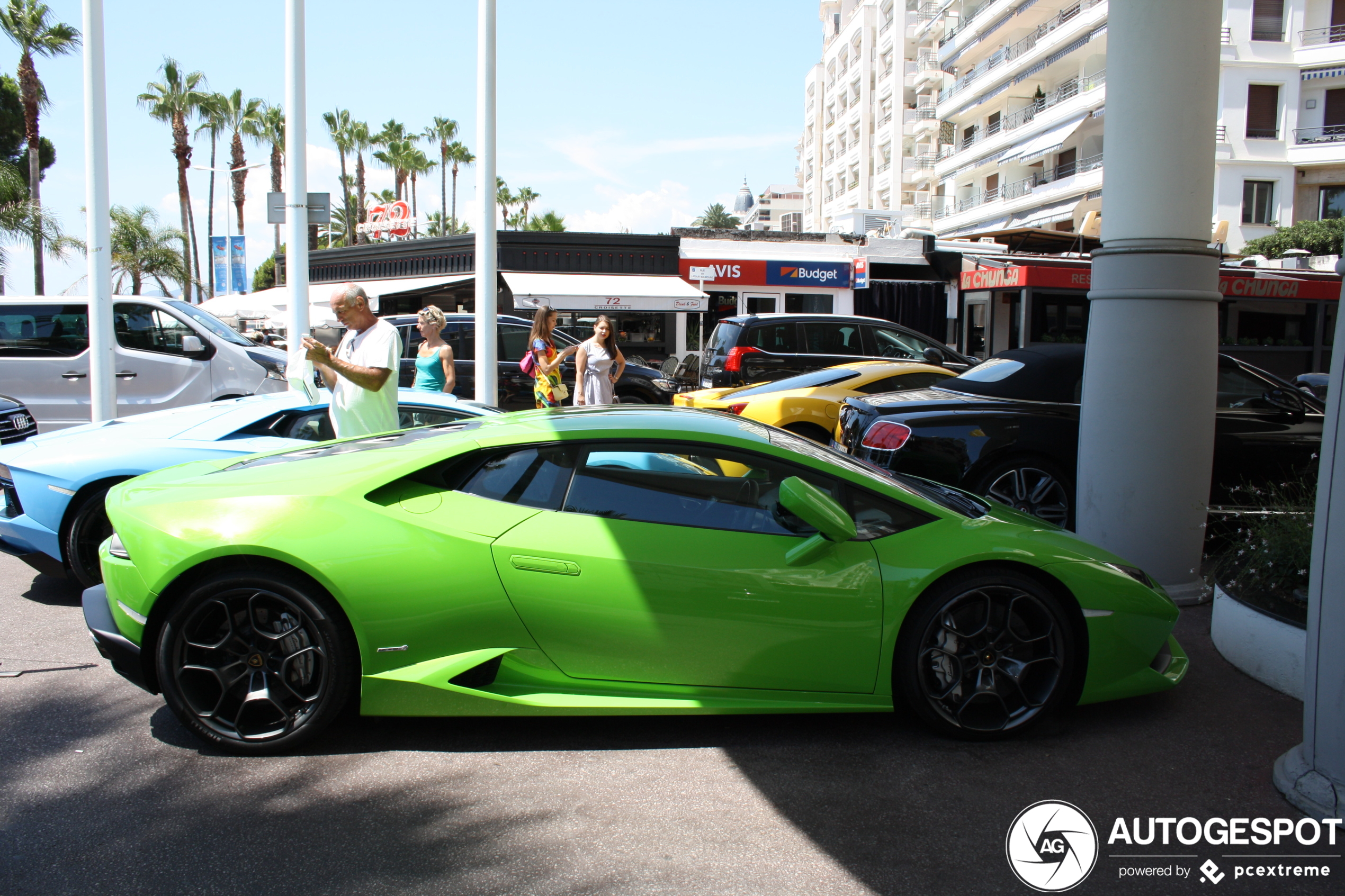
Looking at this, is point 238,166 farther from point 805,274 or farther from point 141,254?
point 805,274

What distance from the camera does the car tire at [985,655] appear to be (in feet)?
11.1

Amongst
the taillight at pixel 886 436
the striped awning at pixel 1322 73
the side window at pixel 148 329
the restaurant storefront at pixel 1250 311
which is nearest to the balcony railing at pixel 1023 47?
the striped awning at pixel 1322 73

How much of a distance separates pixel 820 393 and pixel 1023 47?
4333 centimetres

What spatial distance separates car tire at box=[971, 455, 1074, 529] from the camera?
622 cm

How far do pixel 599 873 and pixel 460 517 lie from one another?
50.6 inches

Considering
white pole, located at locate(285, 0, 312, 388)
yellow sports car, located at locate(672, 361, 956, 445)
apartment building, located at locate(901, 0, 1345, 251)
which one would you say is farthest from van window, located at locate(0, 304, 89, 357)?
apartment building, located at locate(901, 0, 1345, 251)

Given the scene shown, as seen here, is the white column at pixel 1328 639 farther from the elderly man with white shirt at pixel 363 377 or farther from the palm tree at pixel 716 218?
the palm tree at pixel 716 218

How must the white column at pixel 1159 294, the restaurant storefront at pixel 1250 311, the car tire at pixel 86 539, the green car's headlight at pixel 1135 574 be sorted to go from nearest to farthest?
the green car's headlight at pixel 1135 574 → the car tire at pixel 86 539 → the white column at pixel 1159 294 → the restaurant storefront at pixel 1250 311

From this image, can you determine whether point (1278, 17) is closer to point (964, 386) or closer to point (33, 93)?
point (964, 386)

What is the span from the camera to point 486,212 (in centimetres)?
1011

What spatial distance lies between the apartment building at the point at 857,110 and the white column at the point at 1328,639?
5493 cm

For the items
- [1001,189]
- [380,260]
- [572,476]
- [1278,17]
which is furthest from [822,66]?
[572,476]

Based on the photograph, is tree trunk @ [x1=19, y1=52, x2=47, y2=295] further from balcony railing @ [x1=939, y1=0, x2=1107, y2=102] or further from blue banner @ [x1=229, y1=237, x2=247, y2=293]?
balcony railing @ [x1=939, y1=0, x2=1107, y2=102]

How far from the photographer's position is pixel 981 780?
3.18m
